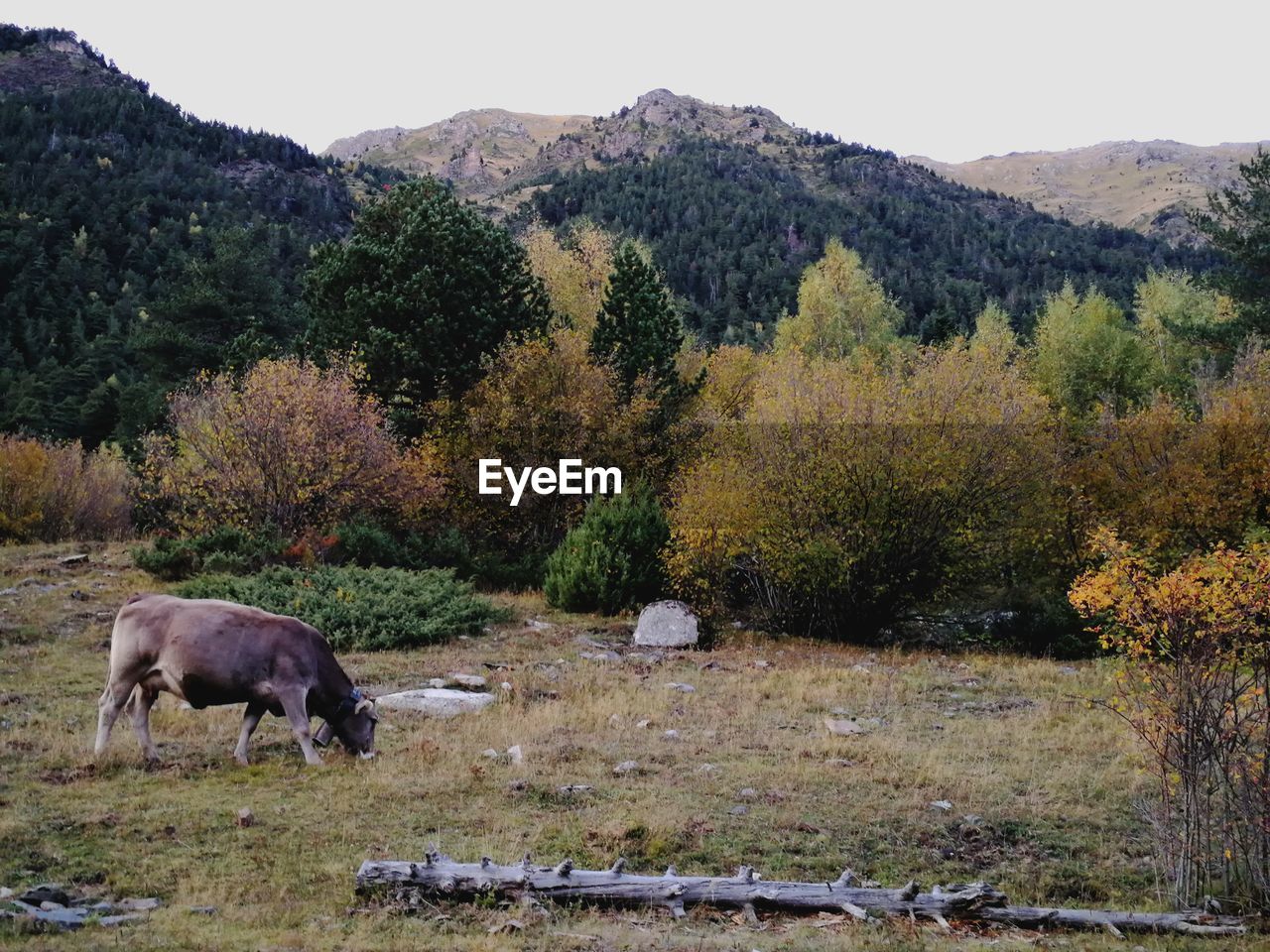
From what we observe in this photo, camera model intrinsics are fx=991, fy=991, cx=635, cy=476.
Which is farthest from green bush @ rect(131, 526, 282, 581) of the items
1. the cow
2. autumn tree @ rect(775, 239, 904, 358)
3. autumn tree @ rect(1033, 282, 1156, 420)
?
autumn tree @ rect(1033, 282, 1156, 420)

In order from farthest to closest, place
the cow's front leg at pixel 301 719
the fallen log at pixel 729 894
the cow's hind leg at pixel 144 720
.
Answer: the cow's front leg at pixel 301 719 → the cow's hind leg at pixel 144 720 → the fallen log at pixel 729 894

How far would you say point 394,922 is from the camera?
7203 mm

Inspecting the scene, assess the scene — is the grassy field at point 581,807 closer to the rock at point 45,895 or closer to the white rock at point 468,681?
the rock at point 45,895

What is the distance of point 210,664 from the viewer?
36.5ft

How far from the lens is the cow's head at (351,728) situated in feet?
39.3

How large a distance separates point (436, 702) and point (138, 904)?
25.5ft

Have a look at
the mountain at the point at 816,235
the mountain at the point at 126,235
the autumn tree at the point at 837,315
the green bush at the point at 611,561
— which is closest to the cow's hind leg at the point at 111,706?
the green bush at the point at 611,561

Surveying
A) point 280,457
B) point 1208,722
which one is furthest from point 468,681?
point 280,457

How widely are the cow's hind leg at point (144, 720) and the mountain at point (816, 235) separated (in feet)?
238

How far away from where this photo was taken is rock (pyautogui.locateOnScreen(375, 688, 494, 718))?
14.8 metres

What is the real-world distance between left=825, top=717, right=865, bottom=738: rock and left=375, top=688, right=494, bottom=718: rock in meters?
5.19

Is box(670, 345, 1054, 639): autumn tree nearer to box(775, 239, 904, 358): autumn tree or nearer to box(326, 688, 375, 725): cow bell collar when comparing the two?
box(326, 688, 375, 725): cow bell collar

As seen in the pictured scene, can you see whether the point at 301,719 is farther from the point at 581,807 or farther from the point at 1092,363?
the point at 1092,363

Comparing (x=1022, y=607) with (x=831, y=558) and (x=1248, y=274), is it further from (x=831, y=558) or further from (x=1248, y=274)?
(x=1248, y=274)
